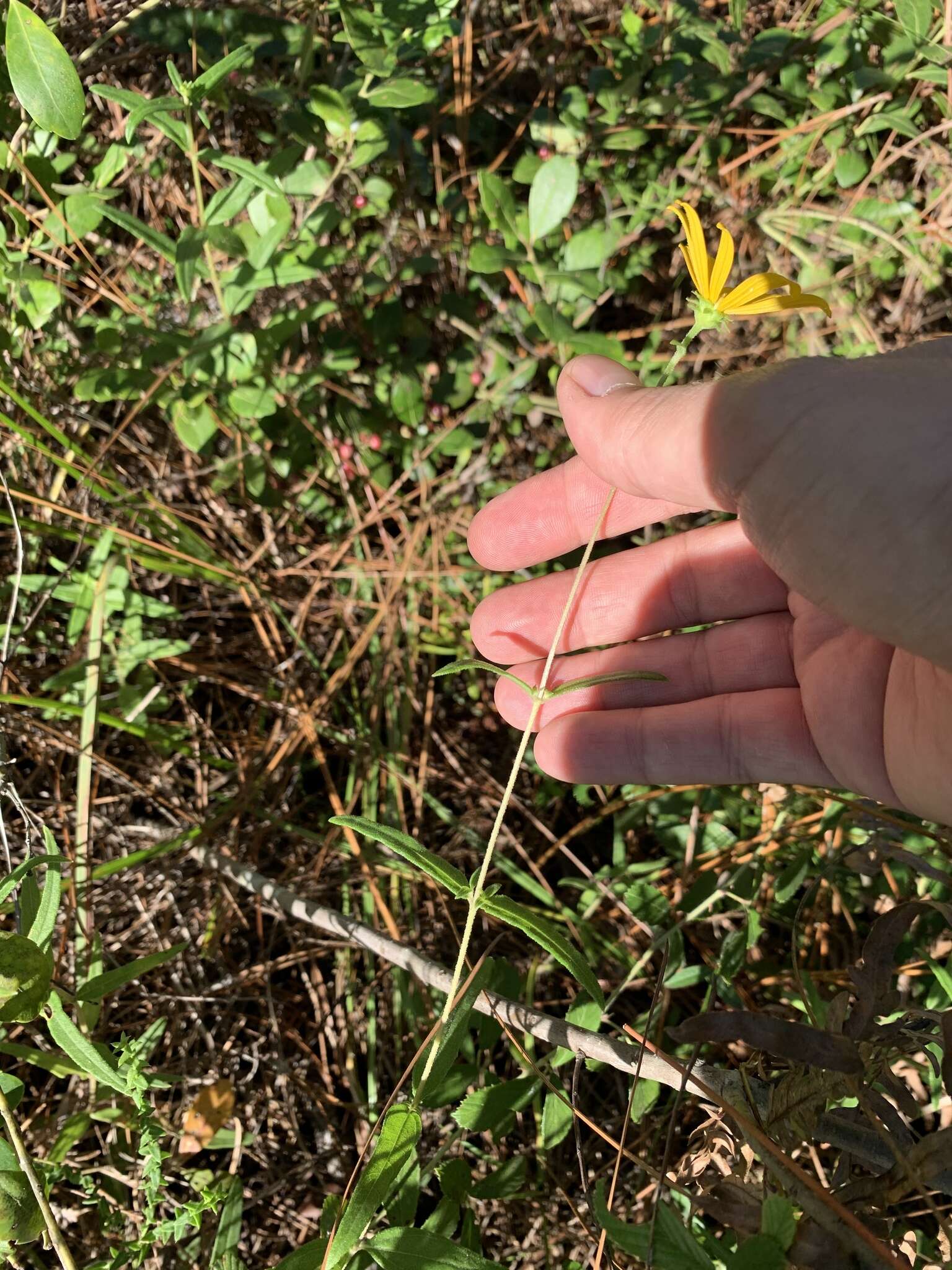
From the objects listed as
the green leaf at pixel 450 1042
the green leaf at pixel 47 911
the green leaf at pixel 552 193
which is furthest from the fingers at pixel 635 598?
the green leaf at pixel 47 911

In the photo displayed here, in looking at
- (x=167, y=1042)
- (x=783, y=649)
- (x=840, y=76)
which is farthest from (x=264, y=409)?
(x=840, y=76)

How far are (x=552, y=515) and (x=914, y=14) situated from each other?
1624 millimetres

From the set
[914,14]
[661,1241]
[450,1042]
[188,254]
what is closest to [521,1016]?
[450,1042]

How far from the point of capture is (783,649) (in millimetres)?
2309

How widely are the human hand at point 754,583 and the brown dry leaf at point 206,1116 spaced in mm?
1196

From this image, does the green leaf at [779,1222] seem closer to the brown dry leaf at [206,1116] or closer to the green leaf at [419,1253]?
the green leaf at [419,1253]

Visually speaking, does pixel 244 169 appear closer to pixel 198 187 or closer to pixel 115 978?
pixel 198 187

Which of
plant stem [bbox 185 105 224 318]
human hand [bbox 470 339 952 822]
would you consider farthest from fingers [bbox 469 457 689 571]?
plant stem [bbox 185 105 224 318]

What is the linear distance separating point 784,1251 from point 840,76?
10.5 feet

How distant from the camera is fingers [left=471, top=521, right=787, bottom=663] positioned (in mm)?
2379

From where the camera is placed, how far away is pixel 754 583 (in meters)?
2.37

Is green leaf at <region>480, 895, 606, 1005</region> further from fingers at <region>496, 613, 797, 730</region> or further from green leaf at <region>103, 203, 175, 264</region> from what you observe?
green leaf at <region>103, 203, 175, 264</region>

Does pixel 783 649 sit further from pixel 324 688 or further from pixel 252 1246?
pixel 252 1246

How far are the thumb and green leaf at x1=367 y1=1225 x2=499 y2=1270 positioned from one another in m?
1.37
